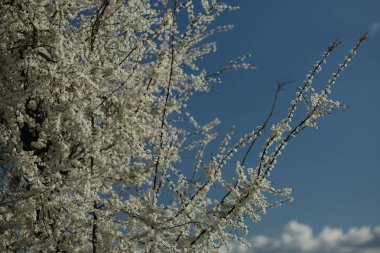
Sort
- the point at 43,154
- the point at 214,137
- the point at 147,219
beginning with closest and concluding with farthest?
1. the point at 147,219
2. the point at 43,154
3. the point at 214,137

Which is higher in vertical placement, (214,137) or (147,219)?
(214,137)

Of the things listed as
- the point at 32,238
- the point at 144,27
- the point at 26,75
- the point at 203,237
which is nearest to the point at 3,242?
the point at 32,238

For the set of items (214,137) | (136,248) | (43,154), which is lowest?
(136,248)

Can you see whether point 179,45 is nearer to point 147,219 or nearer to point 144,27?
point 144,27

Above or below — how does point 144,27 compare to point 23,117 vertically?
above

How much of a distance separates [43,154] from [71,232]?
1.12 meters

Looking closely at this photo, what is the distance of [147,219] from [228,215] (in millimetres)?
946

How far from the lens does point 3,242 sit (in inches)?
258

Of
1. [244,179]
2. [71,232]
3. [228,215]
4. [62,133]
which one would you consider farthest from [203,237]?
[62,133]

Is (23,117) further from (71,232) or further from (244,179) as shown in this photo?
(244,179)

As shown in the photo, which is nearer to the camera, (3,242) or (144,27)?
(3,242)

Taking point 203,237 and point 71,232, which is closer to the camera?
point 203,237

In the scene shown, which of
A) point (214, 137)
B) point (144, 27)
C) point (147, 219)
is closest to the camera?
point (147, 219)

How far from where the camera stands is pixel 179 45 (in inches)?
310
